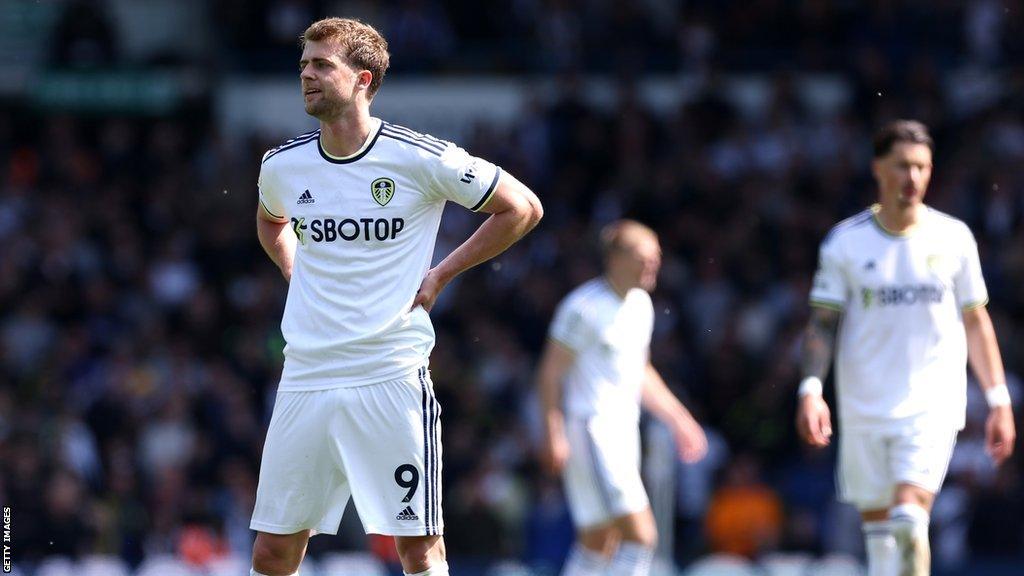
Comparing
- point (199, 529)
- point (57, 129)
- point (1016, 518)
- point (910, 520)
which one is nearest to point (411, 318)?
point (910, 520)

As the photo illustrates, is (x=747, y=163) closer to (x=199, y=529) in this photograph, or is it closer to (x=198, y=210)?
(x=198, y=210)

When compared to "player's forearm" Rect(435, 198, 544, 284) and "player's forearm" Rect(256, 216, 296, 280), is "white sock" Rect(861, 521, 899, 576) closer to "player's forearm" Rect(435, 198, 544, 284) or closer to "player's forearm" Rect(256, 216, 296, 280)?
"player's forearm" Rect(435, 198, 544, 284)

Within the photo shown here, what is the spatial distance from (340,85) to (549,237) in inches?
406

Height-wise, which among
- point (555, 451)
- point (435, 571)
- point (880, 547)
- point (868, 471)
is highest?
point (555, 451)

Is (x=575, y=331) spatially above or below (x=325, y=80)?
below

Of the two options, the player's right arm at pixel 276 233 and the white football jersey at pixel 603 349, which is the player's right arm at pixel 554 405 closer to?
the white football jersey at pixel 603 349

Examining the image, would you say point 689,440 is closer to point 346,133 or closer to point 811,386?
point 811,386

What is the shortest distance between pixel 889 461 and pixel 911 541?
1.90 ft

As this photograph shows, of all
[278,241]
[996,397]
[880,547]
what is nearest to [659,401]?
[880,547]

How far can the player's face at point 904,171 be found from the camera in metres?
7.98

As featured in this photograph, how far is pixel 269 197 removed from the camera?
6598mm

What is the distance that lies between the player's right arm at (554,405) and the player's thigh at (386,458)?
10.7 feet

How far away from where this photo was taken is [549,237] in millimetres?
16547

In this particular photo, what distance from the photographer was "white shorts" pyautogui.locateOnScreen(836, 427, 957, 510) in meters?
7.91
